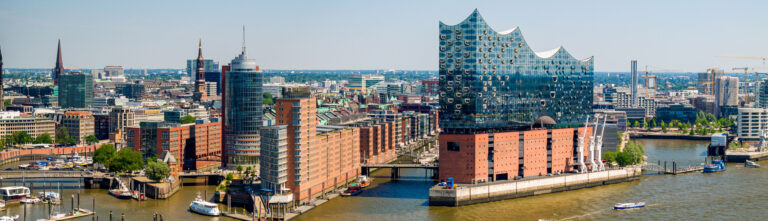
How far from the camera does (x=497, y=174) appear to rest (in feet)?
294

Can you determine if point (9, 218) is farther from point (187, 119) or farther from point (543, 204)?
point (187, 119)

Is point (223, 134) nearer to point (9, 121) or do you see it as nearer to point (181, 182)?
point (181, 182)

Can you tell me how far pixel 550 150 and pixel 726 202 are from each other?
1913 cm

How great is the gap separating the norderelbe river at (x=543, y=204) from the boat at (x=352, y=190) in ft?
2.29

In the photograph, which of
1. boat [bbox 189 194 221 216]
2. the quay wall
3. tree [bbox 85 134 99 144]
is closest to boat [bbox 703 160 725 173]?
the quay wall

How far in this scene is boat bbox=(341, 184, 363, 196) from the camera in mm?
85812

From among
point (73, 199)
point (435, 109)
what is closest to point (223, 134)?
point (73, 199)

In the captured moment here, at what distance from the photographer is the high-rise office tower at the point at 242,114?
102562 mm

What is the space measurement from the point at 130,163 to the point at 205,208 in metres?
19.9

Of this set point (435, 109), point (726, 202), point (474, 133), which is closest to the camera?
point (726, 202)

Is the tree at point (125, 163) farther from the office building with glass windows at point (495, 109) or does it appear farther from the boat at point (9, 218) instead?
the office building with glass windows at point (495, 109)

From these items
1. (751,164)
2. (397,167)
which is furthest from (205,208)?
(751,164)

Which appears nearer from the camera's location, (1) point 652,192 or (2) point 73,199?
(2) point 73,199

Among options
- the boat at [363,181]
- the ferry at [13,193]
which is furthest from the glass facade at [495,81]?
the ferry at [13,193]
